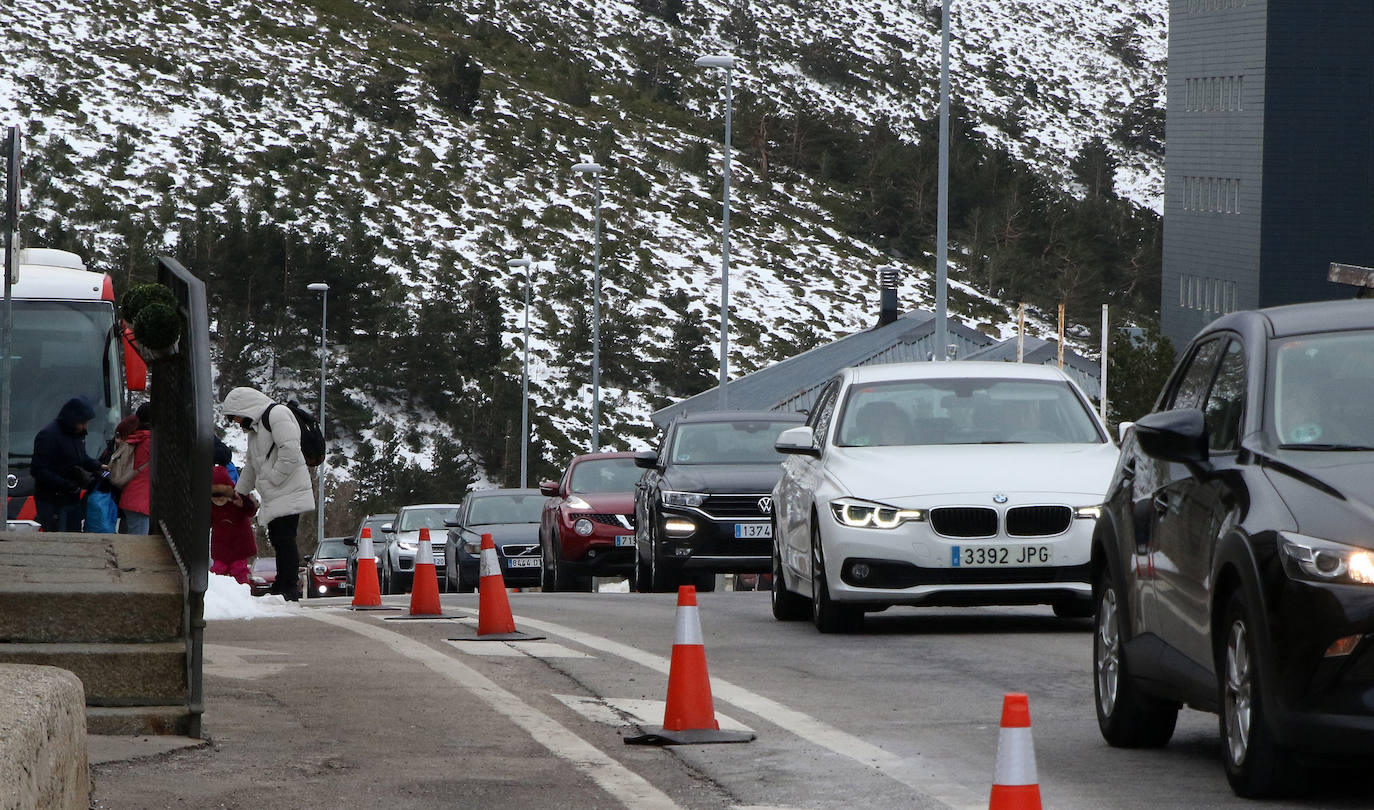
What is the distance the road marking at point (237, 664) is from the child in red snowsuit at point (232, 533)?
5227 mm

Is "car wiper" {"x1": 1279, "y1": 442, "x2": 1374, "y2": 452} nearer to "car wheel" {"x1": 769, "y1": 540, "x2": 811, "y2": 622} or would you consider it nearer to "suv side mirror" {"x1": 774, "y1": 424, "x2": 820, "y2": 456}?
"suv side mirror" {"x1": 774, "y1": 424, "x2": 820, "y2": 456}

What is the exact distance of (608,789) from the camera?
7.39 metres

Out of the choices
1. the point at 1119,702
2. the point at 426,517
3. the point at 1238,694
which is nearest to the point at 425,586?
the point at 1119,702

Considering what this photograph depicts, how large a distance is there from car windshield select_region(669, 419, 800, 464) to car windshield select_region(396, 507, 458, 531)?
16.0 m

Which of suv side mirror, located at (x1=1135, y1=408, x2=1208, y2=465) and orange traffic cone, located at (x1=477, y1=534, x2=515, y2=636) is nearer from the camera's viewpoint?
suv side mirror, located at (x1=1135, y1=408, x2=1208, y2=465)

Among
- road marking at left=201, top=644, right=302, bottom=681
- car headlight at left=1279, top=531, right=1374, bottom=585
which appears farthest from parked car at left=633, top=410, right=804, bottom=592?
car headlight at left=1279, top=531, right=1374, bottom=585

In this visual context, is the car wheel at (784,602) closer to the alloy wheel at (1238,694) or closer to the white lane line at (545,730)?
the white lane line at (545,730)

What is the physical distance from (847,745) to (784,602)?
6688 mm

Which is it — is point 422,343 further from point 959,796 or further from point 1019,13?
point 1019,13

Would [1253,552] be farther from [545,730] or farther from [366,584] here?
[366,584]

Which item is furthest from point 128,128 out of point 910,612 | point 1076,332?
point 910,612

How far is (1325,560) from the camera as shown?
6383 millimetres

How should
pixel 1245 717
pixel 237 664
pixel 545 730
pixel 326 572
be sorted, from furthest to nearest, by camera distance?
pixel 326 572, pixel 237 664, pixel 545 730, pixel 1245 717

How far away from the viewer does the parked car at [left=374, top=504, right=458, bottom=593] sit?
34531mm
